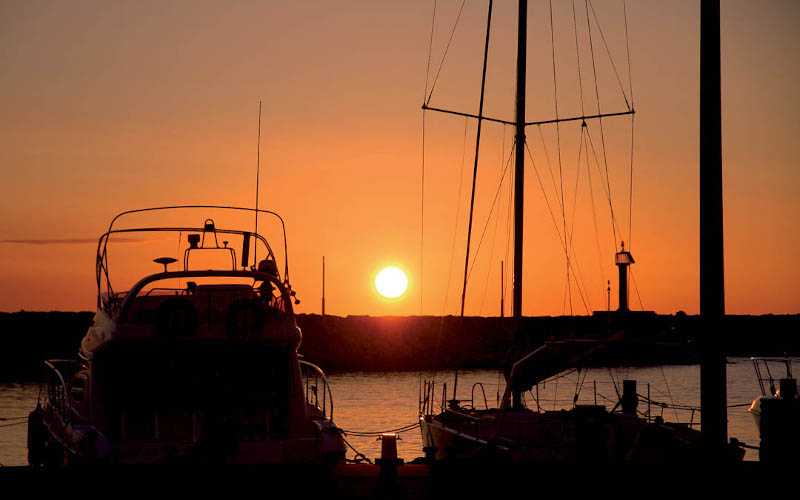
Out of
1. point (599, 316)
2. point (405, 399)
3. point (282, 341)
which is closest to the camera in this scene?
point (282, 341)

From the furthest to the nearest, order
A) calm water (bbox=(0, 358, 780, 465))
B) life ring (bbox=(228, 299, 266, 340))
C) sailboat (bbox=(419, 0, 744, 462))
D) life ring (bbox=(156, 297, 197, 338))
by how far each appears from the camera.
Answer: calm water (bbox=(0, 358, 780, 465)) < sailboat (bbox=(419, 0, 744, 462)) < life ring (bbox=(228, 299, 266, 340)) < life ring (bbox=(156, 297, 197, 338))

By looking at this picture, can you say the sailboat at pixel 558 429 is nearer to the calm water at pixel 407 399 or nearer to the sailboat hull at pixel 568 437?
the sailboat hull at pixel 568 437

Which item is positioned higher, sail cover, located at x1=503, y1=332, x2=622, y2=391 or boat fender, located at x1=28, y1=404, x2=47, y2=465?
sail cover, located at x1=503, y1=332, x2=622, y2=391

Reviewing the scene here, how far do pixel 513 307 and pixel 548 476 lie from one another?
12417 mm

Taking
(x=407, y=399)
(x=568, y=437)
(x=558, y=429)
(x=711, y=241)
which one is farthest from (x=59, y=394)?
(x=407, y=399)

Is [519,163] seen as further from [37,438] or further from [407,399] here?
[407,399]

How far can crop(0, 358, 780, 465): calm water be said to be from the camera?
131 feet

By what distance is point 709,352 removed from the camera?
33.6 ft

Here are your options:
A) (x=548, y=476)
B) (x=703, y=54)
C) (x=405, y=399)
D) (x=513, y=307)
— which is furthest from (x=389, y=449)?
(x=405, y=399)

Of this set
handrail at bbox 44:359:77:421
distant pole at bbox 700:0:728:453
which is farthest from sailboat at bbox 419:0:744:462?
handrail at bbox 44:359:77:421

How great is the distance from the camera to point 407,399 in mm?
62438

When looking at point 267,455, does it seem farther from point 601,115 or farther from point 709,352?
point 601,115

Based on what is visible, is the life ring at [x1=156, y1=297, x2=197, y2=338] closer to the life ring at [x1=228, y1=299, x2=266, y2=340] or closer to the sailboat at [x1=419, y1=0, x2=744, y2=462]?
the life ring at [x1=228, y1=299, x2=266, y2=340]

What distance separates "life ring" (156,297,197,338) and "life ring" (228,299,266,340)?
2.30 feet
